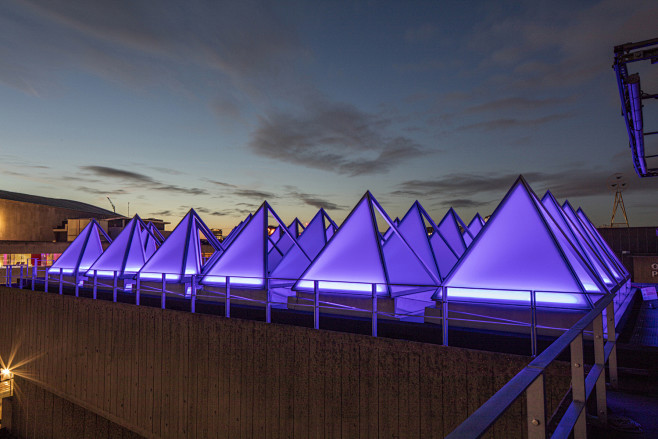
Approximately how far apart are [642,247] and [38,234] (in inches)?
2252

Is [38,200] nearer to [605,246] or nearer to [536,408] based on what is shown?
[605,246]

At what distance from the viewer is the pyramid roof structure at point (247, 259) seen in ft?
50.6

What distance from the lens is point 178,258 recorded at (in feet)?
58.9

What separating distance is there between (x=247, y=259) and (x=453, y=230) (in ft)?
33.5

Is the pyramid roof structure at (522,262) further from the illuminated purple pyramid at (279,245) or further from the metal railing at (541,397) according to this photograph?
the illuminated purple pyramid at (279,245)

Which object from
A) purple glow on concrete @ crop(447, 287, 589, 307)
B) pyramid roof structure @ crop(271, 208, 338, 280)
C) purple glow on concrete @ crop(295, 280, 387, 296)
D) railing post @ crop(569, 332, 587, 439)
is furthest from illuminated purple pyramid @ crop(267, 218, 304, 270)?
railing post @ crop(569, 332, 587, 439)

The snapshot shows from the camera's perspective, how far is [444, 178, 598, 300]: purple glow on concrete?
9438mm

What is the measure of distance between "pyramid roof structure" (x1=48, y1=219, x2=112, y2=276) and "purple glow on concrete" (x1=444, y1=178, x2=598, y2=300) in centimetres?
2099

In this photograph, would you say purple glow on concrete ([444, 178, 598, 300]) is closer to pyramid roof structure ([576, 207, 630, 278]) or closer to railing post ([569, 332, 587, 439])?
railing post ([569, 332, 587, 439])

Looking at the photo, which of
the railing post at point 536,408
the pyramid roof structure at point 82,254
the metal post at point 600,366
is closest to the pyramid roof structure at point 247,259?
the pyramid roof structure at point 82,254

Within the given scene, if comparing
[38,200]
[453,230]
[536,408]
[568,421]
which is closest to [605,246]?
[453,230]

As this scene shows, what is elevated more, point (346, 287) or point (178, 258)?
point (178, 258)

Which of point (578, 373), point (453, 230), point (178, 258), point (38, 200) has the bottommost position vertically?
point (178, 258)

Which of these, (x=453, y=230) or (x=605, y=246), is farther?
(x=605, y=246)
